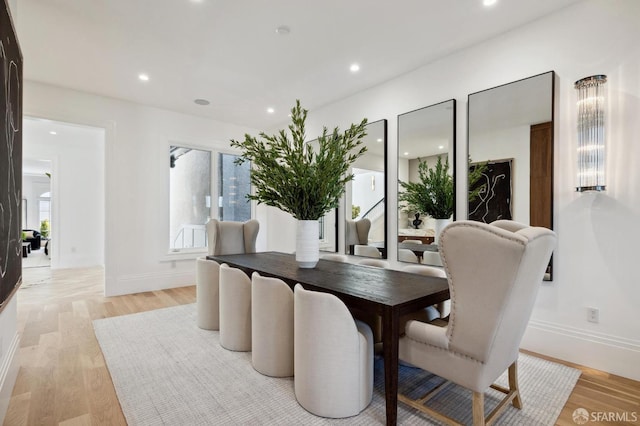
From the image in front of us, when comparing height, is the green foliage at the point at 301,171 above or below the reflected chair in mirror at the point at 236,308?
above

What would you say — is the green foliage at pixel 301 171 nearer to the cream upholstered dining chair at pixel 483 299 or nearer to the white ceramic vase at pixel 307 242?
the white ceramic vase at pixel 307 242

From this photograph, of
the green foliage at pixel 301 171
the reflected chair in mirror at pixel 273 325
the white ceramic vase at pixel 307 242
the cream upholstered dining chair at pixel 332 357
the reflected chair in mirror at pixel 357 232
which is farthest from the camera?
the reflected chair in mirror at pixel 357 232

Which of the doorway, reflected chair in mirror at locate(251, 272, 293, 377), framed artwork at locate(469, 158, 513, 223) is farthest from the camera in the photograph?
the doorway

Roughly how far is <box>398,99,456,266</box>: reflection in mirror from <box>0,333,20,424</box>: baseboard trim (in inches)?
136

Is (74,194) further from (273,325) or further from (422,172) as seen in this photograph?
(422,172)

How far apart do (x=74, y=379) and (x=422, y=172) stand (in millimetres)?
3622

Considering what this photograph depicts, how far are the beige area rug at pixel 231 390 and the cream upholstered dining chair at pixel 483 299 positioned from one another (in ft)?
1.21

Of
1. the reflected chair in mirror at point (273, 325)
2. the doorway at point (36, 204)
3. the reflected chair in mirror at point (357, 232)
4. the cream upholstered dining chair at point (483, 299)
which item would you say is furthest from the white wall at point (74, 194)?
the cream upholstered dining chair at point (483, 299)

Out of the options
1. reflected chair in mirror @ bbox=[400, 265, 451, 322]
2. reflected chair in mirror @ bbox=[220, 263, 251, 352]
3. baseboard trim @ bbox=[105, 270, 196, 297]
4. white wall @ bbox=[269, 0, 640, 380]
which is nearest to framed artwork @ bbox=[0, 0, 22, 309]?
reflected chair in mirror @ bbox=[220, 263, 251, 352]

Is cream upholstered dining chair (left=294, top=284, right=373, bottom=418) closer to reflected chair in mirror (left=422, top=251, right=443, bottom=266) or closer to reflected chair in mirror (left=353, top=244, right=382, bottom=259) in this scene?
reflected chair in mirror (left=422, top=251, right=443, bottom=266)

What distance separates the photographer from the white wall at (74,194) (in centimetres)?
663

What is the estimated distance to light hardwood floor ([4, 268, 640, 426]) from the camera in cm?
180

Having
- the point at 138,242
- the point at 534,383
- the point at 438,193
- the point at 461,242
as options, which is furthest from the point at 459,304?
the point at 138,242

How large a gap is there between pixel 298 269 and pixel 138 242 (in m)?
3.41
